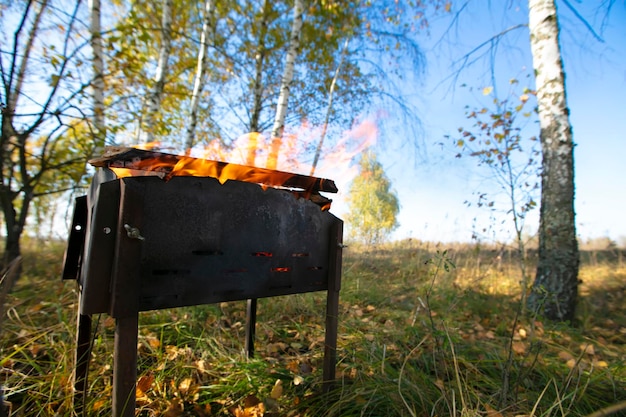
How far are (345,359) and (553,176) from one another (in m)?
3.56

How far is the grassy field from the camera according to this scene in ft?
5.19

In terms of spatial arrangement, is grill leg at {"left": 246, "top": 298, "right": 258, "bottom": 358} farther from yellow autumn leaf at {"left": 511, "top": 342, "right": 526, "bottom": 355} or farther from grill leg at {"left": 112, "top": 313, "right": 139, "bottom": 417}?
yellow autumn leaf at {"left": 511, "top": 342, "right": 526, "bottom": 355}

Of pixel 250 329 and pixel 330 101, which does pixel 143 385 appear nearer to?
pixel 250 329

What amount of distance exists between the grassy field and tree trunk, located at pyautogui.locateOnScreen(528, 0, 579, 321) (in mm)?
398

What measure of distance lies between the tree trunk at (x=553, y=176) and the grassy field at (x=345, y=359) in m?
0.40

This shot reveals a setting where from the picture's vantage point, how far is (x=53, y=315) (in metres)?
2.45

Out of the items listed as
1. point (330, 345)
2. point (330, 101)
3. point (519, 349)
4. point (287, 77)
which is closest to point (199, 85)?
point (287, 77)

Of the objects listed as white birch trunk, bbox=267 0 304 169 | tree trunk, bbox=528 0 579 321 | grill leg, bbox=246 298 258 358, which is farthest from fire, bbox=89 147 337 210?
tree trunk, bbox=528 0 579 321

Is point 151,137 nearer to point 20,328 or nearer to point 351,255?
point 20,328

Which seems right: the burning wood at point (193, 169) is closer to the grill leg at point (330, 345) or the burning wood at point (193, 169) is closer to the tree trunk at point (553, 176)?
the grill leg at point (330, 345)

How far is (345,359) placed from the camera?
2174mm

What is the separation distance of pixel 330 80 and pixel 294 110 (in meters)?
1.49

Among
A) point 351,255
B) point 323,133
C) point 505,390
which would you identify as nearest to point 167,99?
point 323,133

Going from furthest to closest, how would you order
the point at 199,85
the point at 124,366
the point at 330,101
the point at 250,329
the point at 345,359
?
the point at 330,101
the point at 199,85
the point at 250,329
the point at 345,359
the point at 124,366
